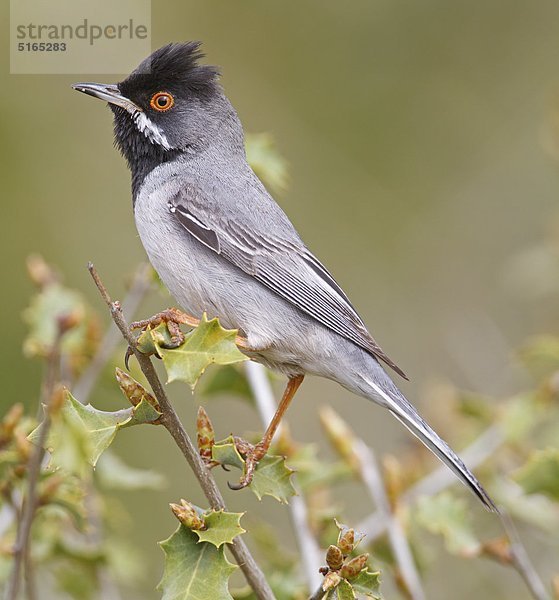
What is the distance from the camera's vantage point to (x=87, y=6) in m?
6.00

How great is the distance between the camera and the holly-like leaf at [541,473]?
3281 millimetres

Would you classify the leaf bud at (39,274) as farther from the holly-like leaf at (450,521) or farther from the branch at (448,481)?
the holly-like leaf at (450,521)

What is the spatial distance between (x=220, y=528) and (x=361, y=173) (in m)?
6.42

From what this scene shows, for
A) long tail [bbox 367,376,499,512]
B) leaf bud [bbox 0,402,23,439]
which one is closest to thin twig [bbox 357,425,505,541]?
long tail [bbox 367,376,499,512]

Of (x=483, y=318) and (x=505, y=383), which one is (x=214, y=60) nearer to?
(x=483, y=318)

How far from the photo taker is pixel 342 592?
2436 mm

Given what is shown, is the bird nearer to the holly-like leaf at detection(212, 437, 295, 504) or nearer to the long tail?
the long tail

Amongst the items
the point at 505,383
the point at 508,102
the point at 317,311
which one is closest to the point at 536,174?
the point at 508,102

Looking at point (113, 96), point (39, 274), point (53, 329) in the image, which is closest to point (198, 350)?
point (53, 329)

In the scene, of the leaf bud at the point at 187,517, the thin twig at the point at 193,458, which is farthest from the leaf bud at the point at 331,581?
the leaf bud at the point at 187,517

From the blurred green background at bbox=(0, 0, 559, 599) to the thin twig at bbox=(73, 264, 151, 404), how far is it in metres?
2.69

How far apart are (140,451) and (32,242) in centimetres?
187

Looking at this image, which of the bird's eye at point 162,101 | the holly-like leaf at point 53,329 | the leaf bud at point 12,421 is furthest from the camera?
the bird's eye at point 162,101

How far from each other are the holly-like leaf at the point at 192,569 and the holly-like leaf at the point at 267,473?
27 cm
